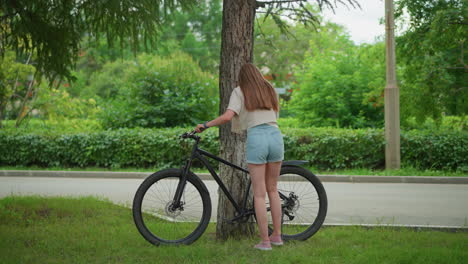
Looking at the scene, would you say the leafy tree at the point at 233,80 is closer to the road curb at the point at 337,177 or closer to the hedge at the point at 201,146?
the road curb at the point at 337,177

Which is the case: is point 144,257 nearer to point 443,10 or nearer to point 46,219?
point 46,219

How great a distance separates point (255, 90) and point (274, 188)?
0.95 m

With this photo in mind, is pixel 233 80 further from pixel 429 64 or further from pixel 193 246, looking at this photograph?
pixel 429 64

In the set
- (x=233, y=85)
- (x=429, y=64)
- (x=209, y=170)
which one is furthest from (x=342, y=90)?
(x=209, y=170)

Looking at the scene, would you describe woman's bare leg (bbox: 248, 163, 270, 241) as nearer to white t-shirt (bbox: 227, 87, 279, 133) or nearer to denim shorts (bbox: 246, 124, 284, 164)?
denim shorts (bbox: 246, 124, 284, 164)

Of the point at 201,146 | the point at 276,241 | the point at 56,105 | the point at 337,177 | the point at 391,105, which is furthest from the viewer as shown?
the point at 56,105

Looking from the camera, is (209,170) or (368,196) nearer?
(209,170)

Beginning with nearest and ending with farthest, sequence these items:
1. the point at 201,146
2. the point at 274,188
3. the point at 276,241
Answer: the point at 274,188 < the point at 276,241 < the point at 201,146

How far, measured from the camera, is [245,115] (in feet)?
16.2

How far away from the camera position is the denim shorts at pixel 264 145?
15.7ft

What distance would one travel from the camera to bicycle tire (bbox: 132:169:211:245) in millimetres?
5070

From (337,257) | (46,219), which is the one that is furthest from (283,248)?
(46,219)

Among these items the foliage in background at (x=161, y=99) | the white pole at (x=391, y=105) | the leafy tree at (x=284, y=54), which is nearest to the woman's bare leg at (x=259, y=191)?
the white pole at (x=391, y=105)

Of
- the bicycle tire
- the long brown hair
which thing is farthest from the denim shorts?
the bicycle tire
